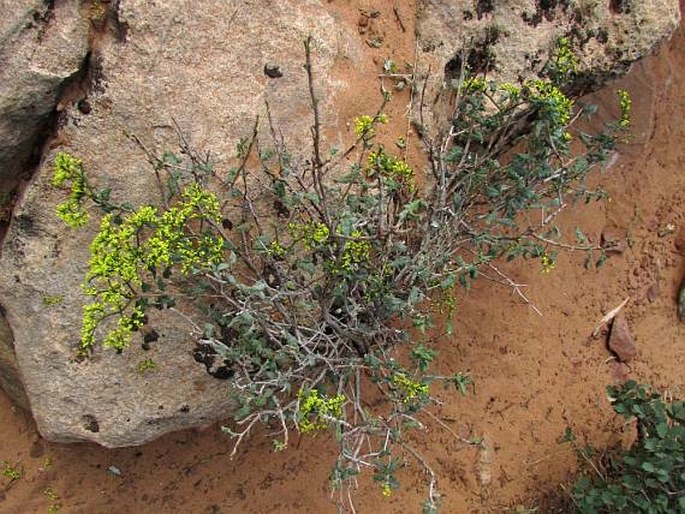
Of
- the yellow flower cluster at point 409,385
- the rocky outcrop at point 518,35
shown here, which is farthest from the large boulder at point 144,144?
the yellow flower cluster at point 409,385

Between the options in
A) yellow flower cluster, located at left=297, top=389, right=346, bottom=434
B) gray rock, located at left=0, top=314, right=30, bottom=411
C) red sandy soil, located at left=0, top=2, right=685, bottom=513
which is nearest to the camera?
yellow flower cluster, located at left=297, top=389, right=346, bottom=434

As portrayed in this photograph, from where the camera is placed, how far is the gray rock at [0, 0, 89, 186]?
2916 mm

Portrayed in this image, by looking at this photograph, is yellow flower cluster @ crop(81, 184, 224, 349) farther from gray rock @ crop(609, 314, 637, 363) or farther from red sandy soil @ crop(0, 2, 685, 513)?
gray rock @ crop(609, 314, 637, 363)

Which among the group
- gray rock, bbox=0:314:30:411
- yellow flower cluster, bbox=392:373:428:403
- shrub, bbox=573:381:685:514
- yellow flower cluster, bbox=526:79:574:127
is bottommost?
gray rock, bbox=0:314:30:411

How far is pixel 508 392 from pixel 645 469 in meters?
0.83

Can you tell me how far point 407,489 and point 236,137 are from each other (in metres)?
2.05

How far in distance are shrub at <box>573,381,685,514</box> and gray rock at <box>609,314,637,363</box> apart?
341mm

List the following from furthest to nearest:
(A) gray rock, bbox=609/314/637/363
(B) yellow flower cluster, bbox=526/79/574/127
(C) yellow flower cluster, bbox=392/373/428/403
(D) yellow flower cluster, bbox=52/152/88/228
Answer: (A) gray rock, bbox=609/314/637/363 → (B) yellow flower cluster, bbox=526/79/574/127 → (C) yellow flower cluster, bbox=392/373/428/403 → (D) yellow flower cluster, bbox=52/152/88/228

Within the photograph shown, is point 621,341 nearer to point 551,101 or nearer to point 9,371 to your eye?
point 551,101

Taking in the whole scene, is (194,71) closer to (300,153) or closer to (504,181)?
(300,153)

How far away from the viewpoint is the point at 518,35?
3.40m

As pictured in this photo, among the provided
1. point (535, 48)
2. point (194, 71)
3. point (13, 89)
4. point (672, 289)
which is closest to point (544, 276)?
point (672, 289)

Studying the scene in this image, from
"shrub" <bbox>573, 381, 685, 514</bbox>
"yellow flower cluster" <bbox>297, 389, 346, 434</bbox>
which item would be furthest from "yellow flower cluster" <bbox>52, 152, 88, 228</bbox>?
"shrub" <bbox>573, 381, 685, 514</bbox>

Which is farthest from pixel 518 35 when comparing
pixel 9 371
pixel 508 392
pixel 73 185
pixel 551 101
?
pixel 9 371
